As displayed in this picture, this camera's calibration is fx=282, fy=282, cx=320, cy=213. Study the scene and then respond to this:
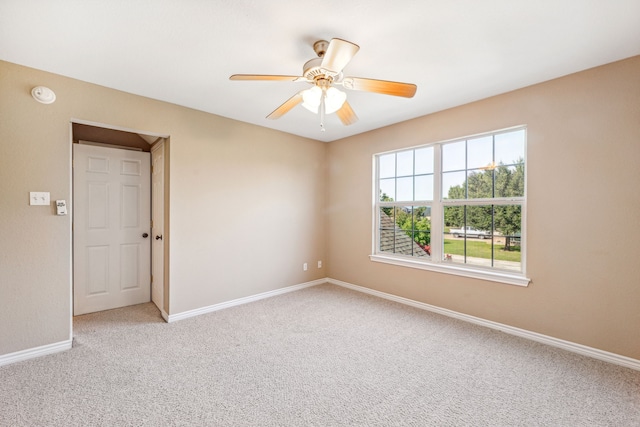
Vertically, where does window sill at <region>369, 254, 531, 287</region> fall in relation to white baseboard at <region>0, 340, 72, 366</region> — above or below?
above

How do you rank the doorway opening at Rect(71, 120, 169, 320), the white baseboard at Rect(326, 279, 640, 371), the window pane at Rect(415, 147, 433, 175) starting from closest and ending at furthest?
the white baseboard at Rect(326, 279, 640, 371), the doorway opening at Rect(71, 120, 169, 320), the window pane at Rect(415, 147, 433, 175)

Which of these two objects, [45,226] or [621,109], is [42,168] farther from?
[621,109]

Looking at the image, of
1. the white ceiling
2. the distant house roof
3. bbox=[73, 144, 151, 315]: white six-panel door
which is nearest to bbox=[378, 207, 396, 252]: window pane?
the distant house roof

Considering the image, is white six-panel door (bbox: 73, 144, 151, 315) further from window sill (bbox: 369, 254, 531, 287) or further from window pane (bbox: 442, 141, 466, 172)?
window pane (bbox: 442, 141, 466, 172)

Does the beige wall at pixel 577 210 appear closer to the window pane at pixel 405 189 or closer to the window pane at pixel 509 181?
the window pane at pixel 509 181

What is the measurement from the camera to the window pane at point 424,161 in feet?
11.5

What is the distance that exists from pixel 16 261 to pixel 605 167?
480cm

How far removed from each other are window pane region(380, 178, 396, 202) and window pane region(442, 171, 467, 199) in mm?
704

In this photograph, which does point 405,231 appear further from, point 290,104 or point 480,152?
point 290,104

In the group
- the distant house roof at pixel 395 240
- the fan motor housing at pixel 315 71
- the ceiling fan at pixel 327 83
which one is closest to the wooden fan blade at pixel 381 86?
the ceiling fan at pixel 327 83

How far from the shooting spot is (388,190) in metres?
3.98

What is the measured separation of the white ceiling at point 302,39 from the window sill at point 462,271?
5.98 feet

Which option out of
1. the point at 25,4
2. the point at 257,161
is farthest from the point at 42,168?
the point at 257,161

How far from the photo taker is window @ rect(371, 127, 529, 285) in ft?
9.33
